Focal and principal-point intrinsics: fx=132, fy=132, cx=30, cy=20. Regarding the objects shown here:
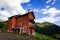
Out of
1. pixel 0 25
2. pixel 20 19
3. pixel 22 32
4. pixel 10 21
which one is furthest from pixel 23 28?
pixel 0 25

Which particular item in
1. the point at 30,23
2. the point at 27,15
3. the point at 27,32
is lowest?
the point at 27,32

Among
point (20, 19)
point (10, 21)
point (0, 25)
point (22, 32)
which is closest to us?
point (22, 32)

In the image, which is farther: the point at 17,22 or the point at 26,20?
the point at 17,22

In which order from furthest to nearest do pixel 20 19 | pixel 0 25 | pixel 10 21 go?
pixel 0 25
pixel 10 21
pixel 20 19

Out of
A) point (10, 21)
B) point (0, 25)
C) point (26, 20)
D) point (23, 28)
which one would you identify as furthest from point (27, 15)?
point (0, 25)

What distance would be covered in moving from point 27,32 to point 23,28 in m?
2.90

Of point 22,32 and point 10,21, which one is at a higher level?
point 10,21

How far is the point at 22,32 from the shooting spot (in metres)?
65.1

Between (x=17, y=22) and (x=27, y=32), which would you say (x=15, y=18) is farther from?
(x=27, y=32)

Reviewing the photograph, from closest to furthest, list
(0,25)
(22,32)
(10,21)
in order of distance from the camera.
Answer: (22,32)
(10,21)
(0,25)

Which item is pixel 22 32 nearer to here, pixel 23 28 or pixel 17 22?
pixel 23 28

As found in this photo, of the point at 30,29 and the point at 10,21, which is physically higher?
the point at 10,21

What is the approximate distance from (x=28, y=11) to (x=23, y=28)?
10.5m

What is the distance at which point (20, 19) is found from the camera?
7112cm
